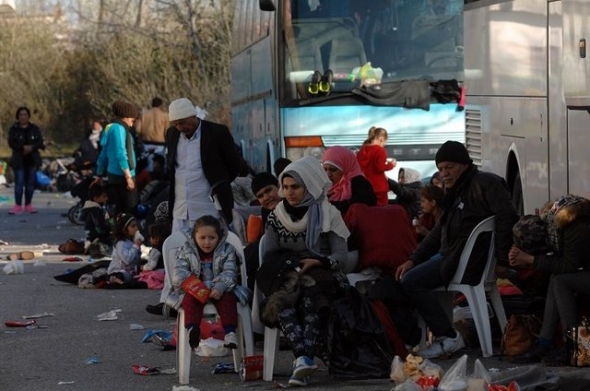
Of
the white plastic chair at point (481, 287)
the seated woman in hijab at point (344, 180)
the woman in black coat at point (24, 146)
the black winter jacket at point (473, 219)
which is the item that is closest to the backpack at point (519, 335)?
the white plastic chair at point (481, 287)

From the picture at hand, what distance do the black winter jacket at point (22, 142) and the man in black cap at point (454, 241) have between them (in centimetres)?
1777

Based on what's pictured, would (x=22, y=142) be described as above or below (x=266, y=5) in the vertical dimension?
below

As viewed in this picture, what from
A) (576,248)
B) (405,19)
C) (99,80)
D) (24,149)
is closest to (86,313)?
(576,248)

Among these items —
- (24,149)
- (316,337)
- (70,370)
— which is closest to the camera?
(316,337)

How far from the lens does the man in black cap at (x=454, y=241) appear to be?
9.48 meters

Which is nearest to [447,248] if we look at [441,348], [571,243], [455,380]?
[441,348]

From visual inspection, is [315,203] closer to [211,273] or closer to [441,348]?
[211,273]

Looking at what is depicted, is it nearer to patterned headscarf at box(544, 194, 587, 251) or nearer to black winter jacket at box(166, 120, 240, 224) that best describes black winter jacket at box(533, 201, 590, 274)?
patterned headscarf at box(544, 194, 587, 251)

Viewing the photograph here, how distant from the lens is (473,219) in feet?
31.9

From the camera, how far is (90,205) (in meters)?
18.7

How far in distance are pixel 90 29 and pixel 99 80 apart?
3.39m

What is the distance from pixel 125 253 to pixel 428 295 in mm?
5957

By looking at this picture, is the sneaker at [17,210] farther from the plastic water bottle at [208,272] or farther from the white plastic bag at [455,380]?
the white plastic bag at [455,380]

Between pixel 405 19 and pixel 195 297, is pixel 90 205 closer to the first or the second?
pixel 405 19
